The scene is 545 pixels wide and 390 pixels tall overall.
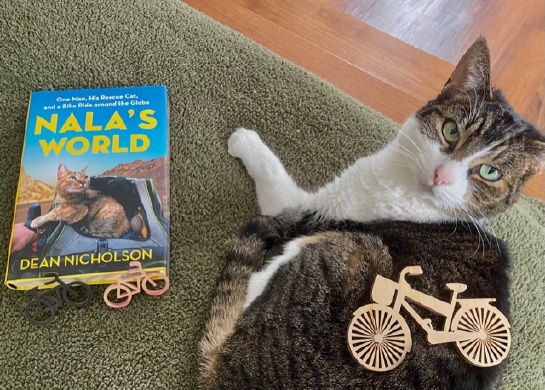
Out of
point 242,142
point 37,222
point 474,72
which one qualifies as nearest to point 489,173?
point 474,72

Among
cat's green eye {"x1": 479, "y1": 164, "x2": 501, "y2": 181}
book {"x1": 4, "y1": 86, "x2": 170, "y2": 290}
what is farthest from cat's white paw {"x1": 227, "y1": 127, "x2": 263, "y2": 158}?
cat's green eye {"x1": 479, "y1": 164, "x2": 501, "y2": 181}

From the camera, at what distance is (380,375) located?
2.95ft

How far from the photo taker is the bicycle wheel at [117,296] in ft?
3.69

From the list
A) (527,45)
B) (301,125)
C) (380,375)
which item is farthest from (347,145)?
(527,45)

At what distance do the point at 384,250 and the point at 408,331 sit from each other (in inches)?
7.2

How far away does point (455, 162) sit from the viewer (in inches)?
40.6

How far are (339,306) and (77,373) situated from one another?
1.85 feet

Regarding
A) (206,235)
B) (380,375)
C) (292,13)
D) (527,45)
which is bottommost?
(206,235)

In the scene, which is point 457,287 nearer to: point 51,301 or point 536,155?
point 536,155

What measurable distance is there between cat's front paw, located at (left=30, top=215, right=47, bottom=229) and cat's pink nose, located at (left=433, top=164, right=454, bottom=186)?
844mm

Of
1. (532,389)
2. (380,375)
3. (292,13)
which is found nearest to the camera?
(380,375)

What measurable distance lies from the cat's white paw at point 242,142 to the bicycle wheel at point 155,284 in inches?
14.2

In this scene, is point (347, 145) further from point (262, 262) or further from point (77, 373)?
point (77, 373)

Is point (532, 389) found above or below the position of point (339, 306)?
below
